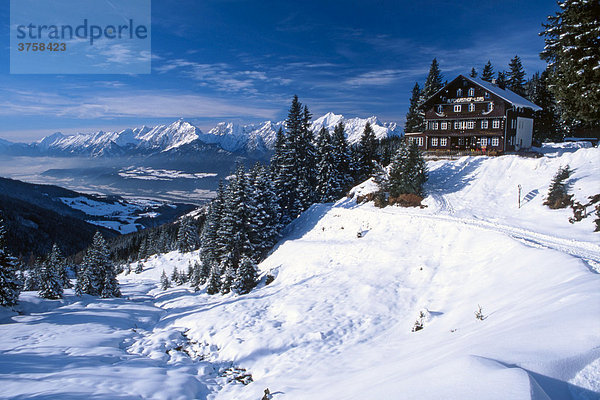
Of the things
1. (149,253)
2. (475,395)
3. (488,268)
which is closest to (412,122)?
(488,268)

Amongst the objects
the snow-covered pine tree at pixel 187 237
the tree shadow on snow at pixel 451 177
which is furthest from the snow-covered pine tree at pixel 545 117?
the snow-covered pine tree at pixel 187 237

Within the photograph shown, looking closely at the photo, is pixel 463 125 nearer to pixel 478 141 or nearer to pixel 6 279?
pixel 478 141

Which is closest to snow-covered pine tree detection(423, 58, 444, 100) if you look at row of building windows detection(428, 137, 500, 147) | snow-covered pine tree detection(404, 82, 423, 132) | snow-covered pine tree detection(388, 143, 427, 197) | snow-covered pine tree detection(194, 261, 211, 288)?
snow-covered pine tree detection(404, 82, 423, 132)

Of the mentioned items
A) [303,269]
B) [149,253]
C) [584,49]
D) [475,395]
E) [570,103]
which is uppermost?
[584,49]

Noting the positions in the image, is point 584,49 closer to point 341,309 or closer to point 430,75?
point 341,309

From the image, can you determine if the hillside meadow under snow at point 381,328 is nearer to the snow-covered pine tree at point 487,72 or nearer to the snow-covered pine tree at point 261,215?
the snow-covered pine tree at point 261,215

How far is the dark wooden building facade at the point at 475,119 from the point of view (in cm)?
4381

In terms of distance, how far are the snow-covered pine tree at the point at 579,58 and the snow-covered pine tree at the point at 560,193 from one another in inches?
209

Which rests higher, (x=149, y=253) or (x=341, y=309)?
(x=341, y=309)

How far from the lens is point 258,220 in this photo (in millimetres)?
35406

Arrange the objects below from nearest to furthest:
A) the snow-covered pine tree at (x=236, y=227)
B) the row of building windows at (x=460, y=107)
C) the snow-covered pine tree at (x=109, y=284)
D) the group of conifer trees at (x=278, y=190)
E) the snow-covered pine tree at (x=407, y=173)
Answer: the snow-covered pine tree at (x=407, y=173) < the snow-covered pine tree at (x=236, y=227) < the group of conifer trees at (x=278, y=190) < the snow-covered pine tree at (x=109, y=284) < the row of building windows at (x=460, y=107)

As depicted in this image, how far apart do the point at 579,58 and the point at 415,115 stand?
45981 millimetres

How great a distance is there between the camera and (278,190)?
152ft

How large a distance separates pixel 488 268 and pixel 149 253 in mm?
112482
